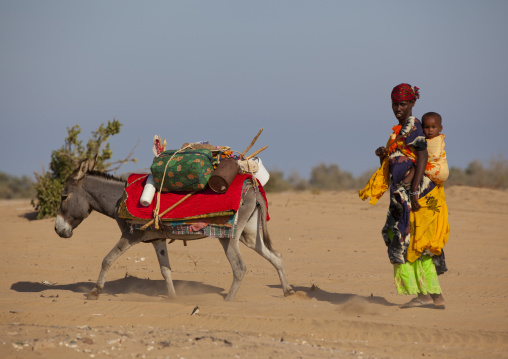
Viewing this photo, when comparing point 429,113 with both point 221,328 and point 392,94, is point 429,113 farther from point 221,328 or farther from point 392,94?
point 221,328

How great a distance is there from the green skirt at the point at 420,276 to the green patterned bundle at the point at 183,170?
255 centimetres

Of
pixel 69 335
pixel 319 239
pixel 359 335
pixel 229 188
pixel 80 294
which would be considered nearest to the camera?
pixel 69 335

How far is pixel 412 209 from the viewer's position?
283 inches

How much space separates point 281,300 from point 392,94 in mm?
2912

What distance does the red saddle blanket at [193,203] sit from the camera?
7.78m

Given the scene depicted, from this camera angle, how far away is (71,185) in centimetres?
882

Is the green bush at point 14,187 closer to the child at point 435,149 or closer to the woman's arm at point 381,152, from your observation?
the woman's arm at point 381,152

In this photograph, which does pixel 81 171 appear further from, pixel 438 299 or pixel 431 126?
pixel 438 299

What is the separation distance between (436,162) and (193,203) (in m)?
2.92

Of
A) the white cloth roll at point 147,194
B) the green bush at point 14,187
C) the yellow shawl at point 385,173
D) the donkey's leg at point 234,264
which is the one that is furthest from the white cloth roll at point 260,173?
the green bush at point 14,187

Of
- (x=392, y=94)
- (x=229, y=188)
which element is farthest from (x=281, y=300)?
(x=392, y=94)

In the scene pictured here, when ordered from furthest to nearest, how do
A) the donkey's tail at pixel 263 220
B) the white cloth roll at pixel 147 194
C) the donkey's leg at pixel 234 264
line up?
1. the donkey's tail at pixel 263 220
2. the donkey's leg at pixel 234 264
3. the white cloth roll at pixel 147 194

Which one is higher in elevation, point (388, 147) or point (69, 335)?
point (388, 147)

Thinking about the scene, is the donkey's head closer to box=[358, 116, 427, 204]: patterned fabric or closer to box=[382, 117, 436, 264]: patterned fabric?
box=[358, 116, 427, 204]: patterned fabric
